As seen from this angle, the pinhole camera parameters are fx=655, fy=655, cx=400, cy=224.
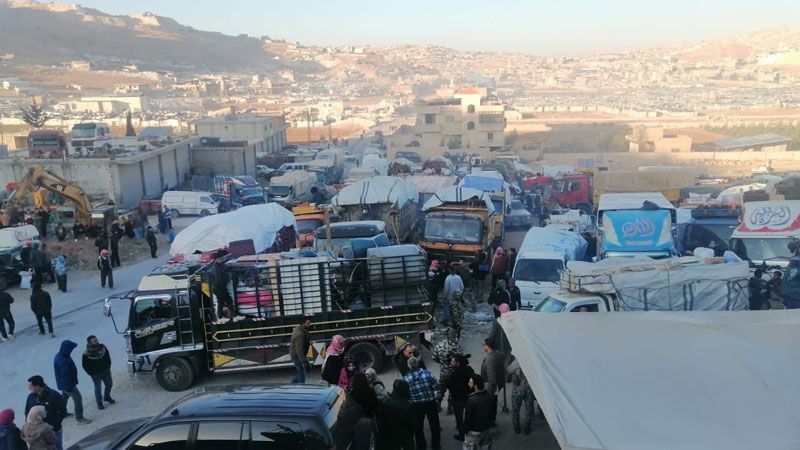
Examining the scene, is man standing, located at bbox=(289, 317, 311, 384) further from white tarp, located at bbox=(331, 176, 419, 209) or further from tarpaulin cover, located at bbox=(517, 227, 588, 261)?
white tarp, located at bbox=(331, 176, 419, 209)

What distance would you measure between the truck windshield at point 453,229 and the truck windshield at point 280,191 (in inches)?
564

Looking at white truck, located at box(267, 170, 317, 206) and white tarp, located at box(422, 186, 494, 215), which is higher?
white tarp, located at box(422, 186, 494, 215)

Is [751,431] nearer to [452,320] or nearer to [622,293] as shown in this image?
[622,293]

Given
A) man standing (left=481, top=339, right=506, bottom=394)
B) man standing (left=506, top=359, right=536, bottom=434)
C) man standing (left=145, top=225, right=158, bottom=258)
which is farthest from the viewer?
man standing (left=145, top=225, right=158, bottom=258)

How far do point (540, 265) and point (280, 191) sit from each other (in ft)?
61.4

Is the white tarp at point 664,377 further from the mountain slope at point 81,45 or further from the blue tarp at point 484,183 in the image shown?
the mountain slope at point 81,45

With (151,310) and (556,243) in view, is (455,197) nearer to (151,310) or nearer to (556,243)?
(556,243)

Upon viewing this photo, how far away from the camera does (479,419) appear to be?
7.32 m

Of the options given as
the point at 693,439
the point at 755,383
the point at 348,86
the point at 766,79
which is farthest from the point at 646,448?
the point at 766,79

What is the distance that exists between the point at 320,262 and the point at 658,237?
8.75 metres

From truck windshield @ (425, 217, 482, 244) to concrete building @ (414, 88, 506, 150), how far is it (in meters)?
37.3

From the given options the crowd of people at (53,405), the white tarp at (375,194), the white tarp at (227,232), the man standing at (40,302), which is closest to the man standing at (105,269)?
the white tarp at (227,232)

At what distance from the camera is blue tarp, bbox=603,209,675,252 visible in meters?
15.6

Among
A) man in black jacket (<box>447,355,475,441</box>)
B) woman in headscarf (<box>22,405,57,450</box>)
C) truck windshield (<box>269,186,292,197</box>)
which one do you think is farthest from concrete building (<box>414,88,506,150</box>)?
woman in headscarf (<box>22,405,57,450</box>)
